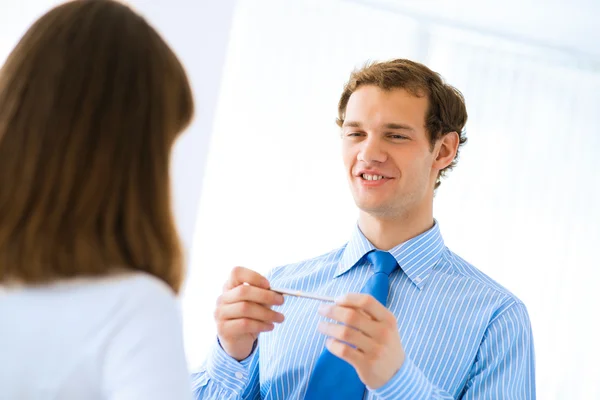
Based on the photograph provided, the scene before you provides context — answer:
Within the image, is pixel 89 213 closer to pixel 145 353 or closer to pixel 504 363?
pixel 145 353

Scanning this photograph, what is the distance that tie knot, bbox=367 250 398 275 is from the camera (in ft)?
6.15

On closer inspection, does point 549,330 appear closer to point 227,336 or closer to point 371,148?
point 371,148

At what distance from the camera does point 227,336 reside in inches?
65.0

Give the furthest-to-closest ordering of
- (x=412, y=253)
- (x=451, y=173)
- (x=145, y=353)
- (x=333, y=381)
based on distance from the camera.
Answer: (x=451, y=173) → (x=412, y=253) → (x=333, y=381) → (x=145, y=353)

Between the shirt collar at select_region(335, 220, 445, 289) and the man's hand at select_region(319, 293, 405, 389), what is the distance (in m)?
0.48

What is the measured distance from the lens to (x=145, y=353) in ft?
2.66

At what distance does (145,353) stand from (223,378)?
0.95 metres

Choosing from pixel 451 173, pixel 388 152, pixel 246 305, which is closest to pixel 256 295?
pixel 246 305

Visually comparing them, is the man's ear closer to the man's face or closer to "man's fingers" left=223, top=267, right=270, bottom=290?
the man's face

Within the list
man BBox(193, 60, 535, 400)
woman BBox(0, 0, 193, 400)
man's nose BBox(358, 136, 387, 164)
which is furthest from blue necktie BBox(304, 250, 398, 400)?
woman BBox(0, 0, 193, 400)

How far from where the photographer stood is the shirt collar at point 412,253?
1.87 m

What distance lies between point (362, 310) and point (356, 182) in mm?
661

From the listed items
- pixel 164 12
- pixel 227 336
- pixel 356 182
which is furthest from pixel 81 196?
pixel 164 12

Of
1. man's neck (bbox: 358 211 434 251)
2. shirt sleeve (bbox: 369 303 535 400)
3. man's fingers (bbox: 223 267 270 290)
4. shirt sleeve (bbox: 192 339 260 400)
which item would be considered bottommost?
shirt sleeve (bbox: 192 339 260 400)
